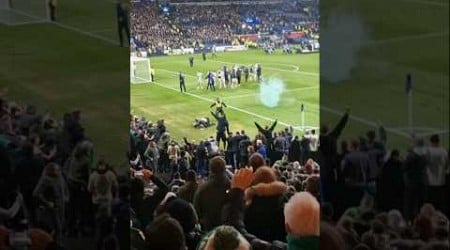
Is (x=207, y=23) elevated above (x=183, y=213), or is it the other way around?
(x=207, y=23)

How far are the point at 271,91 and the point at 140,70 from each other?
0.70 meters

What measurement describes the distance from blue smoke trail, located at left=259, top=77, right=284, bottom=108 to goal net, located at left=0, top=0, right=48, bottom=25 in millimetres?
1185

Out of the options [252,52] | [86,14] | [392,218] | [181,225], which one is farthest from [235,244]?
[86,14]

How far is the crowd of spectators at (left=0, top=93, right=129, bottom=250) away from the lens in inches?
164

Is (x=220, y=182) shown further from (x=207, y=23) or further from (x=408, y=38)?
(x=408, y=38)

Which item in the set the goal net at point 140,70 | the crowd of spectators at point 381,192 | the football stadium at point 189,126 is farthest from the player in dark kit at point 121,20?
the crowd of spectators at point 381,192

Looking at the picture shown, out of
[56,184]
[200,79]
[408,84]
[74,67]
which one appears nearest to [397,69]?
[408,84]

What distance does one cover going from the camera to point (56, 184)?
418 centimetres

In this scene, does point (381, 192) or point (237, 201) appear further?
point (237, 201)

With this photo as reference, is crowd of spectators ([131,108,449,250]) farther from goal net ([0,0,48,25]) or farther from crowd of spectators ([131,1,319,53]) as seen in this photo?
goal net ([0,0,48,25])

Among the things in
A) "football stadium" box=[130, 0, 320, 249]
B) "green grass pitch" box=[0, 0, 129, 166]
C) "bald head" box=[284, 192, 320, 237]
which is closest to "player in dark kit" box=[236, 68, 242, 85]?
"football stadium" box=[130, 0, 320, 249]

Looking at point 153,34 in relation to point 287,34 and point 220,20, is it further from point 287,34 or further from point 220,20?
point 287,34

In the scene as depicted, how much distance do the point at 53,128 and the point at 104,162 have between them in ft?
1.06

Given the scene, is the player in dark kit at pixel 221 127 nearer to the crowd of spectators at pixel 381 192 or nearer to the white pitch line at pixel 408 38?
the crowd of spectators at pixel 381 192
